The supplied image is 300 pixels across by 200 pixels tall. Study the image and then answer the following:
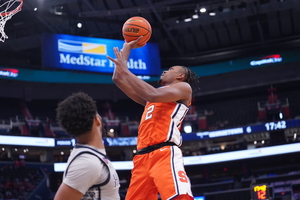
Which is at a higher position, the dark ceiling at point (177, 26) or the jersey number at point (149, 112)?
the dark ceiling at point (177, 26)

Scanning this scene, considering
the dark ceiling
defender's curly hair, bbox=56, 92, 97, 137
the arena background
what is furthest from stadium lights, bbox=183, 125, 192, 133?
defender's curly hair, bbox=56, 92, 97, 137

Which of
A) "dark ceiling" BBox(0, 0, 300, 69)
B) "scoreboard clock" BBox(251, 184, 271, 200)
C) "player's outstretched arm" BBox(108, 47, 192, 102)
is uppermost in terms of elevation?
"dark ceiling" BBox(0, 0, 300, 69)

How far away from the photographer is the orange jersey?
455cm

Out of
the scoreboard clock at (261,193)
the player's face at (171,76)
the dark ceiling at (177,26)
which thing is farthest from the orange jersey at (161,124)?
the dark ceiling at (177,26)

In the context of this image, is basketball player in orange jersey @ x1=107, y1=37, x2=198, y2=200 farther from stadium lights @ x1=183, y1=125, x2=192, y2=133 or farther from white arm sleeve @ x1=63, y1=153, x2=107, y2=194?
stadium lights @ x1=183, y1=125, x2=192, y2=133

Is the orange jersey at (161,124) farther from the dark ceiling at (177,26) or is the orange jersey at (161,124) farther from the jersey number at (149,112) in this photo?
the dark ceiling at (177,26)

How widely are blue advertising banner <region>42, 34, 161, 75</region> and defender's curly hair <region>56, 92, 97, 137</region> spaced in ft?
65.7

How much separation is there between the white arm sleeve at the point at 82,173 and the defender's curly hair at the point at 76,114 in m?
0.18

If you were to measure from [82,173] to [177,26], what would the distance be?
80.2 ft

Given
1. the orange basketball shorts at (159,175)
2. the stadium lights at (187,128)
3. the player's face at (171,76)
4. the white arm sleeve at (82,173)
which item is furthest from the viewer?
the stadium lights at (187,128)

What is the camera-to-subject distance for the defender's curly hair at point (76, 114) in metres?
2.54

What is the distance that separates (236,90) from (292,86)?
3.97 meters

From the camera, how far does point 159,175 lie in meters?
4.29

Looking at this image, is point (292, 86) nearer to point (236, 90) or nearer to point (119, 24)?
point (236, 90)
